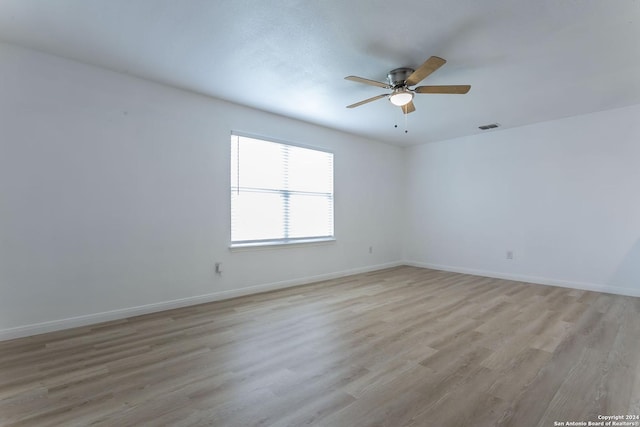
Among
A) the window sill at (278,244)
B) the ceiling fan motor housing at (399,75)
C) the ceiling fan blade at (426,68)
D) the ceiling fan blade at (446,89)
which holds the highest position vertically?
the ceiling fan motor housing at (399,75)

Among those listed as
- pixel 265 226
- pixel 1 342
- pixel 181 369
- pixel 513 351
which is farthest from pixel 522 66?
pixel 1 342

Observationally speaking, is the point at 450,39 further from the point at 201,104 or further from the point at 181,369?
the point at 181,369

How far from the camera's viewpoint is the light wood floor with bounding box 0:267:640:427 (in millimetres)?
1668

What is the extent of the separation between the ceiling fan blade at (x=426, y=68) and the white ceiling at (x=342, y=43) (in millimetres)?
→ 214

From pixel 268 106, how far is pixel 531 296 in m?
4.27

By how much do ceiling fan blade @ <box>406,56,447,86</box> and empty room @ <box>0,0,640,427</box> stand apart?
26 mm

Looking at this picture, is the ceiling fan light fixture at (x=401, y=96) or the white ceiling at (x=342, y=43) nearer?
the white ceiling at (x=342, y=43)

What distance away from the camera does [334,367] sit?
84.9 inches

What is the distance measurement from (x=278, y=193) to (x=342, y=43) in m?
2.35

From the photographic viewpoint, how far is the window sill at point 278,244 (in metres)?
4.00

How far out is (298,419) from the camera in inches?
63.6

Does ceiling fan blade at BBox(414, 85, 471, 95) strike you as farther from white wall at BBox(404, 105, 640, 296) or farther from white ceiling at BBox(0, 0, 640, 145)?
white wall at BBox(404, 105, 640, 296)

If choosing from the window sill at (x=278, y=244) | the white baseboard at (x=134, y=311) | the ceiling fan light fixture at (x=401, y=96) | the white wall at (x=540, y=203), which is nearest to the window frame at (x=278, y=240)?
the window sill at (x=278, y=244)

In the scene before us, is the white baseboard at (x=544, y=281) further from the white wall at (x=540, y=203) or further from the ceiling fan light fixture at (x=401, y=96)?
the ceiling fan light fixture at (x=401, y=96)
